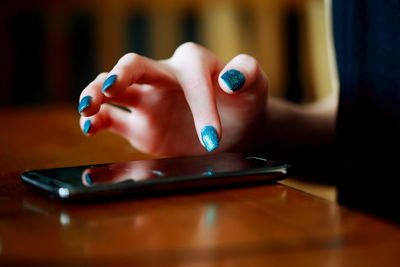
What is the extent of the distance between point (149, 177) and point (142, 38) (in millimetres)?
2123

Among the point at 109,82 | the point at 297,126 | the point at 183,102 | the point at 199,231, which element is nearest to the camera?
the point at 199,231

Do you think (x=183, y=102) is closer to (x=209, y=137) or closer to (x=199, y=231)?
(x=209, y=137)

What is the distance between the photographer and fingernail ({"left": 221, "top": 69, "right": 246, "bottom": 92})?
15.1 inches

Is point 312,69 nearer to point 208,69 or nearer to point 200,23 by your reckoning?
point 200,23

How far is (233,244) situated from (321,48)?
7.70ft

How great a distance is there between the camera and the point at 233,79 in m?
0.39

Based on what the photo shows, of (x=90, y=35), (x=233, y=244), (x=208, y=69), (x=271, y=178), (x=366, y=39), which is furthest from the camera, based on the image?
(x=90, y=35)

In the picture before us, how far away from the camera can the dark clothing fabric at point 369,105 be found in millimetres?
539

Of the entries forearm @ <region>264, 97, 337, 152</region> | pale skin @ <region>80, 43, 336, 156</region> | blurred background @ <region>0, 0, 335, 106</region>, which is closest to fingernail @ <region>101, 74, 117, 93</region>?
pale skin @ <region>80, 43, 336, 156</region>

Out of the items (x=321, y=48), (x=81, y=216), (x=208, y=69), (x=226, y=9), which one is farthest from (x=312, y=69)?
(x=81, y=216)

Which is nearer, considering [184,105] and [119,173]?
[119,173]

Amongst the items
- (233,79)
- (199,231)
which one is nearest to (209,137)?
(233,79)

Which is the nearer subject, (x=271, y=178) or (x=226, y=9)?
(x=271, y=178)

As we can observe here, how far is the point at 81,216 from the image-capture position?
24 centimetres
